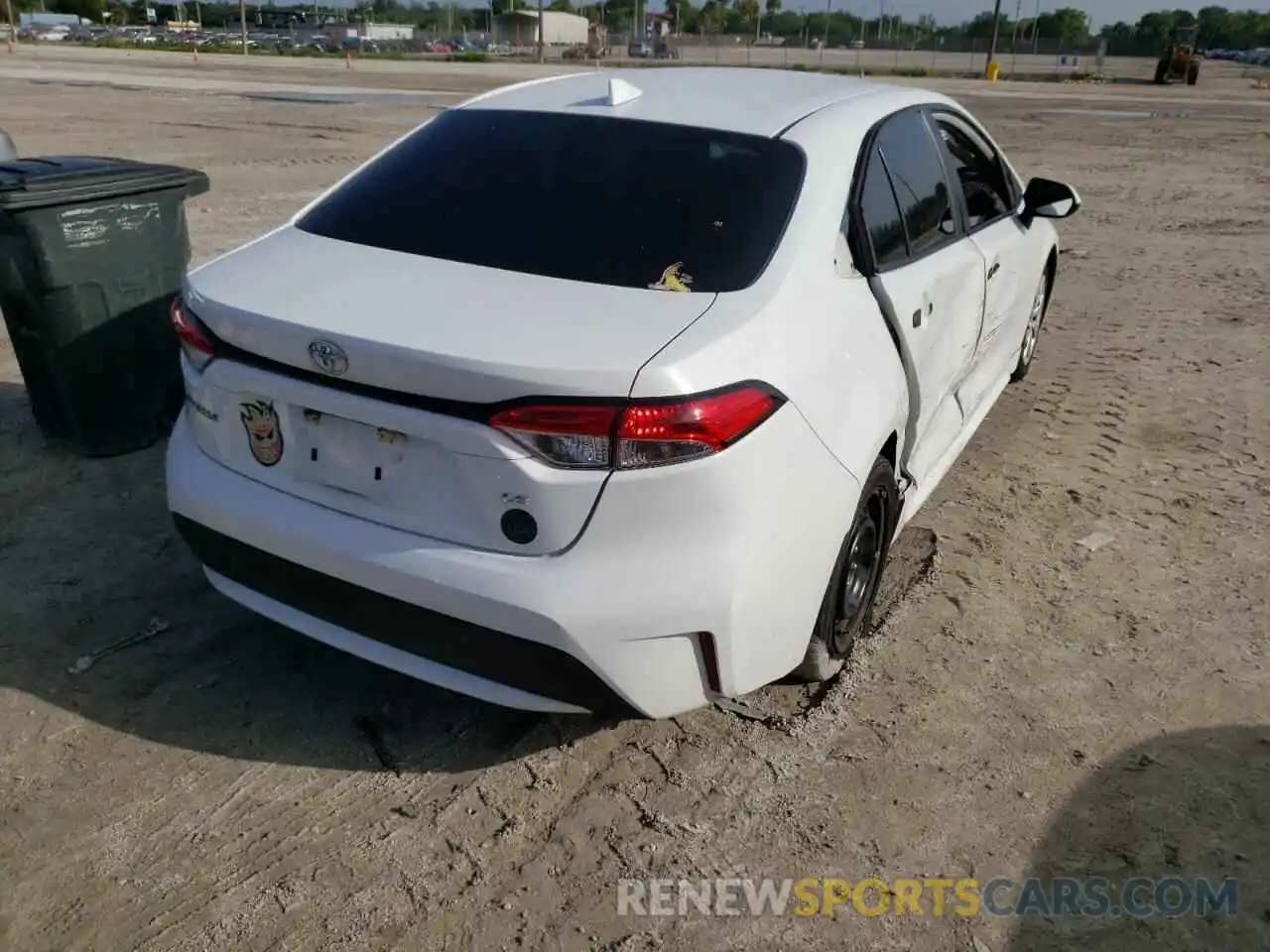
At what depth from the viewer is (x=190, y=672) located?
314 centimetres

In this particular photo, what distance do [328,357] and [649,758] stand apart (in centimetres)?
137

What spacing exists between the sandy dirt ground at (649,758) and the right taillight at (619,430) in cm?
101

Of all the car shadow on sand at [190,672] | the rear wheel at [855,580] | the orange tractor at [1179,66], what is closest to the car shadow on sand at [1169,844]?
the rear wheel at [855,580]

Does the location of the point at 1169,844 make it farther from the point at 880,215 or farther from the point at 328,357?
the point at 328,357

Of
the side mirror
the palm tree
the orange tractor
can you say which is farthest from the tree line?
→ the side mirror

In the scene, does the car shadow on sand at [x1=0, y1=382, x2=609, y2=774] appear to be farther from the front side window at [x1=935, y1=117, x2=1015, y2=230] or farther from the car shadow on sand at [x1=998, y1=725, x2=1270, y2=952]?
the front side window at [x1=935, y1=117, x2=1015, y2=230]

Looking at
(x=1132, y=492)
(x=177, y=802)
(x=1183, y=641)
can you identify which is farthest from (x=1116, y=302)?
(x=177, y=802)

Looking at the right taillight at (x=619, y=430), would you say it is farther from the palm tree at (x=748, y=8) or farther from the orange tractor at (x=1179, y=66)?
the palm tree at (x=748, y=8)

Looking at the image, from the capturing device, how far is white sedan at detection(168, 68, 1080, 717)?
2.25m

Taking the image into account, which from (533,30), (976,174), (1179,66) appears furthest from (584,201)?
(533,30)

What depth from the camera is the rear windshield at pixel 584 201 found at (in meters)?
2.66

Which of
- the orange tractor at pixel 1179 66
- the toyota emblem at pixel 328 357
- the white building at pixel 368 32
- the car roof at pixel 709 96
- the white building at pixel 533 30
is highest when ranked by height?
the car roof at pixel 709 96

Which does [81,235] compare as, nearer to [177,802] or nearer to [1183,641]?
[177,802]

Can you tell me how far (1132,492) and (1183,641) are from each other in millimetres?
1198
